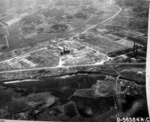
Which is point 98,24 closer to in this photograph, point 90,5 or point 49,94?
point 90,5

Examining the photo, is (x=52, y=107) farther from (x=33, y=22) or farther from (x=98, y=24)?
(x=33, y=22)

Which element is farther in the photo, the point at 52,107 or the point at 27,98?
the point at 27,98

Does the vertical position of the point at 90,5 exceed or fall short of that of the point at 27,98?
it exceeds it

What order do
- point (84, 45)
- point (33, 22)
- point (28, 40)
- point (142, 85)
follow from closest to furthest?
point (142, 85) → point (84, 45) → point (28, 40) → point (33, 22)

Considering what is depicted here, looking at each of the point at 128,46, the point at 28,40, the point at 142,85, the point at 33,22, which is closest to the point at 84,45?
the point at 128,46

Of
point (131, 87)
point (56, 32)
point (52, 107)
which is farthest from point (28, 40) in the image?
point (131, 87)

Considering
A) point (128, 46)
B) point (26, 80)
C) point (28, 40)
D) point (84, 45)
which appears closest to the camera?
point (26, 80)
